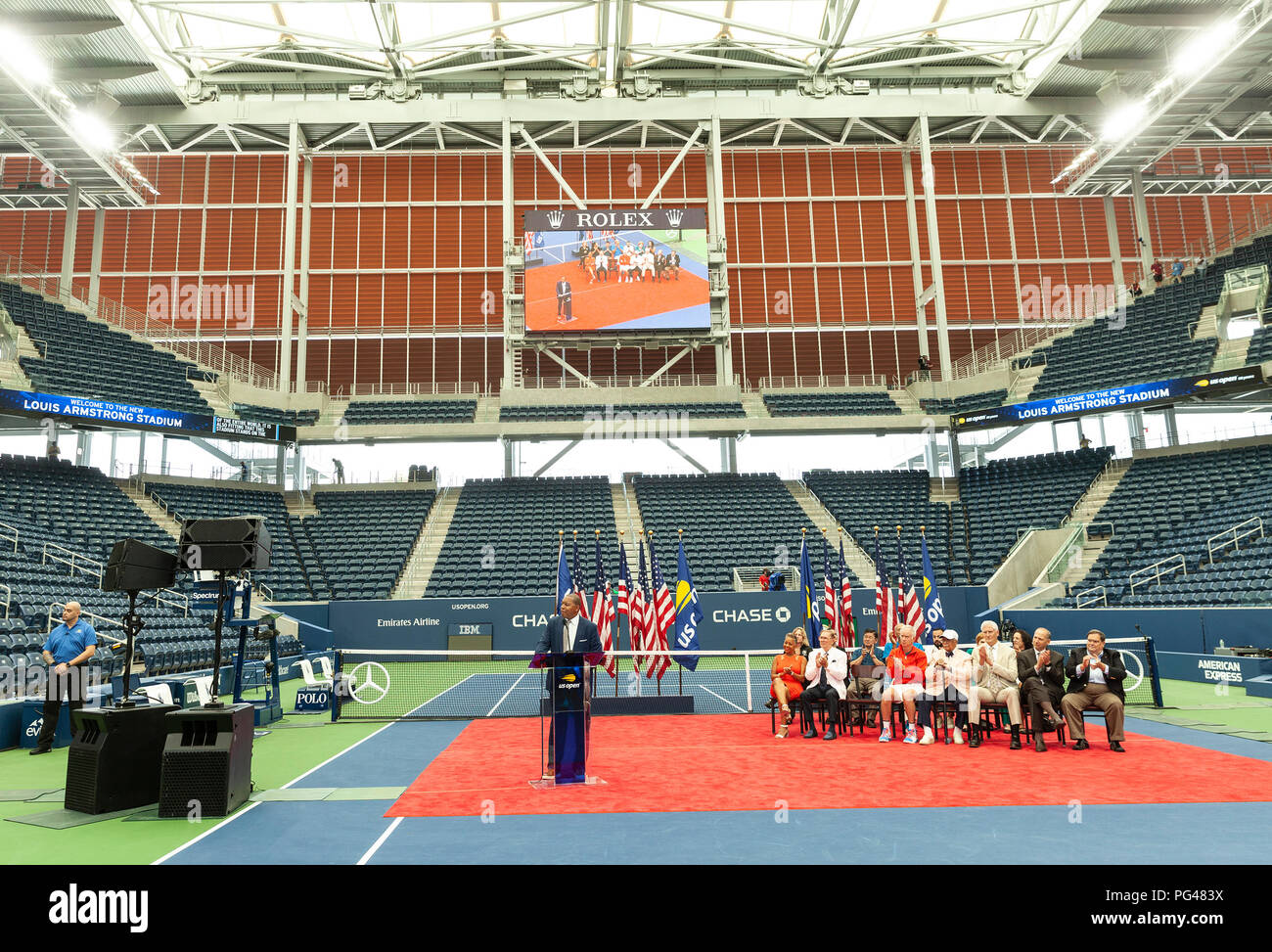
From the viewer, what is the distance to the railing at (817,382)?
121 ft

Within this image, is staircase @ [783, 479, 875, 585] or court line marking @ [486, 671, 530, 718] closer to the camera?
court line marking @ [486, 671, 530, 718]

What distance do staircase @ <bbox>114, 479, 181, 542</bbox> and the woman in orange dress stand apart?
75.7ft

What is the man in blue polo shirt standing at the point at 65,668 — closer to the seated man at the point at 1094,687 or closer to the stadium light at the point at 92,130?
the seated man at the point at 1094,687

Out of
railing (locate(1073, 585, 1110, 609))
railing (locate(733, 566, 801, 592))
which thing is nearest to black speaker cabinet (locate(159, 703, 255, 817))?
railing (locate(733, 566, 801, 592))

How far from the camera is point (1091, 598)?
22.8 m

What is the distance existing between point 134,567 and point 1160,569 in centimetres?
2542

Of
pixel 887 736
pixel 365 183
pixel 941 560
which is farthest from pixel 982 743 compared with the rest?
pixel 365 183

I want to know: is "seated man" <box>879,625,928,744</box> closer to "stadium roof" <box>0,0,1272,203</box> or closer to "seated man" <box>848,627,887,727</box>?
"seated man" <box>848,627,887,727</box>

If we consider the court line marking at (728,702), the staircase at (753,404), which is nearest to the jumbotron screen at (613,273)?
the staircase at (753,404)

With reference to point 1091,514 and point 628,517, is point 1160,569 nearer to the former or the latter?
point 1091,514

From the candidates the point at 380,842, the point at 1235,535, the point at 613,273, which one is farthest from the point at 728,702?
the point at 613,273

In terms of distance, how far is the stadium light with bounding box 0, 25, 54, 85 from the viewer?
24109 mm

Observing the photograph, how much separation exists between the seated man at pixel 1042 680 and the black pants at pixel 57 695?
40.3 feet

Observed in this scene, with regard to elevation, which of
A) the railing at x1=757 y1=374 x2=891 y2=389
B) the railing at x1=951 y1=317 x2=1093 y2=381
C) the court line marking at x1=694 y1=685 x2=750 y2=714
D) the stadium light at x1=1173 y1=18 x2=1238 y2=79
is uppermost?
the stadium light at x1=1173 y1=18 x2=1238 y2=79
